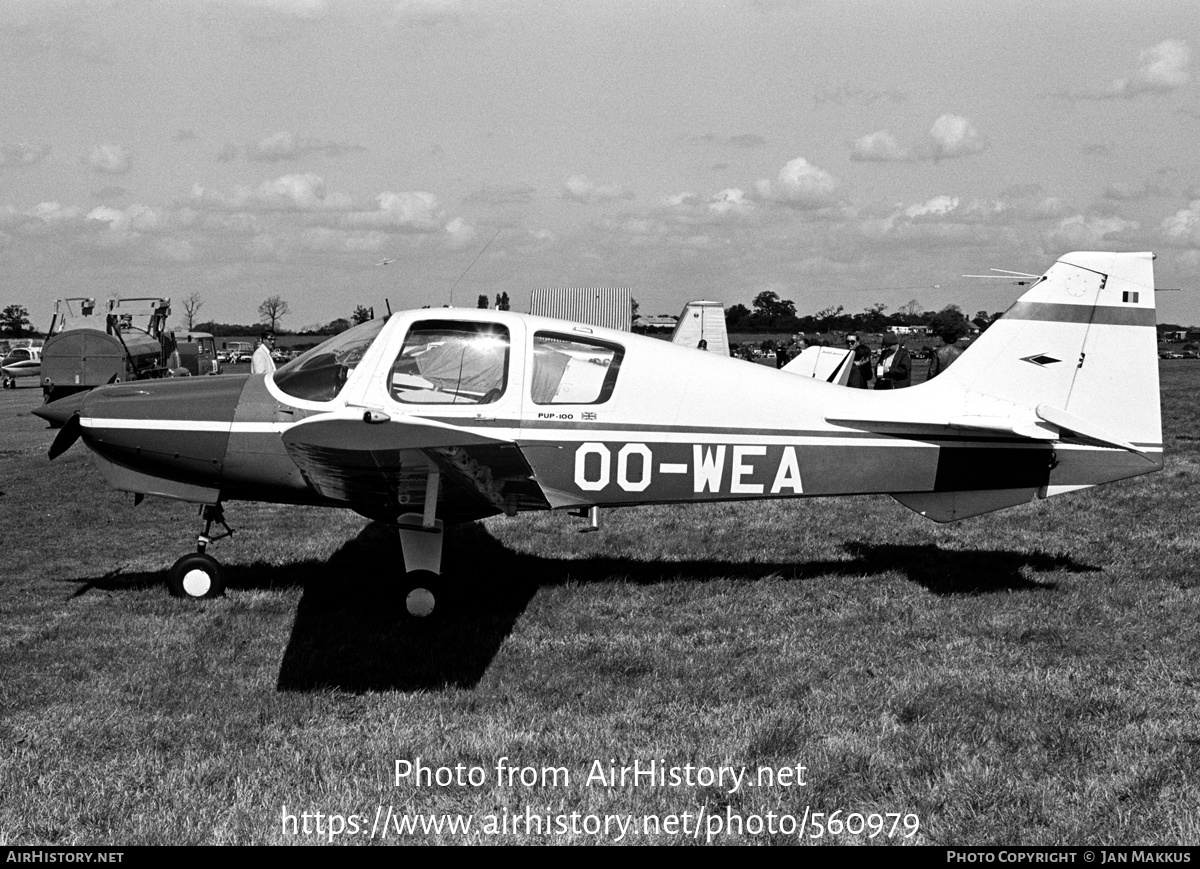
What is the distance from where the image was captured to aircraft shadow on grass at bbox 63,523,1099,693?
5547 mm

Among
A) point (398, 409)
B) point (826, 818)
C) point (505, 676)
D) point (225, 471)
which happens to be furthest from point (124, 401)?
point (826, 818)

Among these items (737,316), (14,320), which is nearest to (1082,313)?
(737,316)

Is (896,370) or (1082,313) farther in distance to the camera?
(896,370)

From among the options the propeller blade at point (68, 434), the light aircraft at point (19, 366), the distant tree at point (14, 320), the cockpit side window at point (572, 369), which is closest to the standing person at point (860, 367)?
the cockpit side window at point (572, 369)

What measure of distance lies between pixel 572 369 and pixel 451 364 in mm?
783

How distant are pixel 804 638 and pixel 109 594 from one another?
4.78 m

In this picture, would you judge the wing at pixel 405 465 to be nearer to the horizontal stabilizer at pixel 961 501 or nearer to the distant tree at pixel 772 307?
the horizontal stabilizer at pixel 961 501

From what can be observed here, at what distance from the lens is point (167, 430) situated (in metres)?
6.58

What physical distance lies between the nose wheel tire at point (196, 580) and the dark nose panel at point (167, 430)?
59cm

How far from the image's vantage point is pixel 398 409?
20.7 feet

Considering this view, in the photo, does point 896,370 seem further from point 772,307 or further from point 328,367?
point 772,307

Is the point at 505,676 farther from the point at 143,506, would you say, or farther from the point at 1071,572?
the point at 143,506

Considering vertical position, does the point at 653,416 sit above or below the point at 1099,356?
below

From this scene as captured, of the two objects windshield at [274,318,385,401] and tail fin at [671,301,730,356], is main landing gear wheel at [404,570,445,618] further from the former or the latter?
tail fin at [671,301,730,356]
